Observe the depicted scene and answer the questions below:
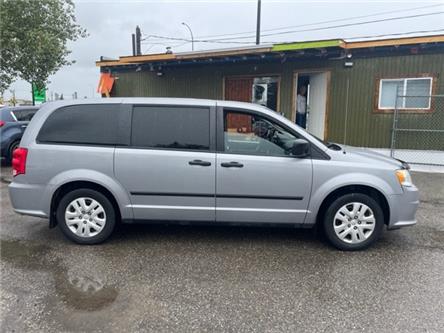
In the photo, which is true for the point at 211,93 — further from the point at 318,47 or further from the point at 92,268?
the point at 92,268

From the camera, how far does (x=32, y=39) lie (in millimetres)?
13984

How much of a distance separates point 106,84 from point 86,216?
11.4m

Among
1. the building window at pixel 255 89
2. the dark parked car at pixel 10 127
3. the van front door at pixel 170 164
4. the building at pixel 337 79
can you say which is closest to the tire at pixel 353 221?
the van front door at pixel 170 164

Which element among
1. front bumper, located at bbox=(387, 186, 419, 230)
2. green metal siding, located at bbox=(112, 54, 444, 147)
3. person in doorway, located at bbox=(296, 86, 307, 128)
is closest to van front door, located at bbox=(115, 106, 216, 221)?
front bumper, located at bbox=(387, 186, 419, 230)

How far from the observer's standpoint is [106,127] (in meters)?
4.15

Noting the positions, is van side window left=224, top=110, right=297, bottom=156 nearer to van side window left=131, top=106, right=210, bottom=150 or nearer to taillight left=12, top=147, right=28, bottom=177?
van side window left=131, top=106, right=210, bottom=150

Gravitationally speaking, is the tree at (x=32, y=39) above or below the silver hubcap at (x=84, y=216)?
above

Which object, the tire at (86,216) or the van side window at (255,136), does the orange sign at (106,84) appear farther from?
the van side window at (255,136)

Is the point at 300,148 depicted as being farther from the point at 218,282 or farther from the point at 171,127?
the point at 218,282

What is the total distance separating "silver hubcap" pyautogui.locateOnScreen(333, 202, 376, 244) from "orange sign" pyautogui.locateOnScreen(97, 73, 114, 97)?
40.7 feet

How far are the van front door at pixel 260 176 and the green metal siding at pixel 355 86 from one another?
22.9 ft

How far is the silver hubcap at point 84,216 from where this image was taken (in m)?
4.11

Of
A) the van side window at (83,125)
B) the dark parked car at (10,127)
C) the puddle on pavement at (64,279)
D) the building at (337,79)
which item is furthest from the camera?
the building at (337,79)

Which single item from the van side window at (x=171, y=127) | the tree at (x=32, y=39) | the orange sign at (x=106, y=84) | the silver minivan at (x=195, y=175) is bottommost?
the silver minivan at (x=195, y=175)
